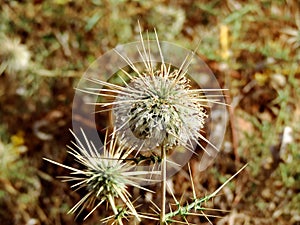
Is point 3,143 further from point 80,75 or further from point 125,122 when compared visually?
point 125,122

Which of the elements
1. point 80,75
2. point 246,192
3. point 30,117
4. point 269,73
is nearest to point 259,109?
point 269,73

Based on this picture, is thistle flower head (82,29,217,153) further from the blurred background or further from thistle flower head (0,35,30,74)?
thistle flower head (0,35,30,74)

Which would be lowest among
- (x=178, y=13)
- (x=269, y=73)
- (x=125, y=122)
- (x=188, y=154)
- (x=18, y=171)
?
(x=18, y=171)

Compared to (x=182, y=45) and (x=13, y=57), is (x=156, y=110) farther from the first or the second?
(x=13, y=57)

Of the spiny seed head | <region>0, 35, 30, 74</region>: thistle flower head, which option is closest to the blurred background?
<region>0, 35, 30, 74</region>: thistle flower head

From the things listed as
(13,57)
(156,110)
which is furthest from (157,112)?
(13,57)

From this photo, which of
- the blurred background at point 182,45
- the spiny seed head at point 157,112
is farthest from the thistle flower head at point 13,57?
the spiny seed head at point 157,112

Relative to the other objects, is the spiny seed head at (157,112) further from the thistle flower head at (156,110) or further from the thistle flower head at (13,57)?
the thistle flower head at (13,57)

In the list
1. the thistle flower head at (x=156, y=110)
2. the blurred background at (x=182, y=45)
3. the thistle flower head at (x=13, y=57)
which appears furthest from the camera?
the thistle flower head at (x=13, y=57)
